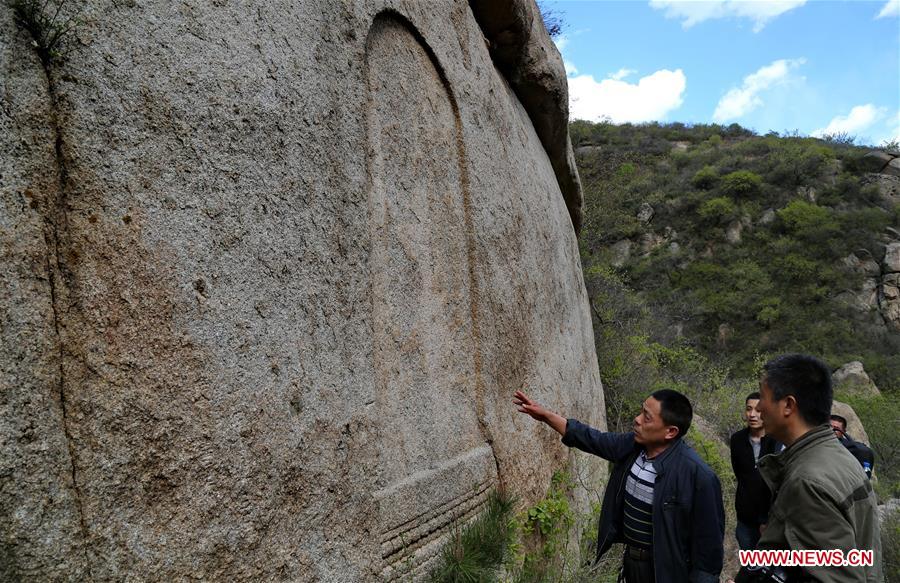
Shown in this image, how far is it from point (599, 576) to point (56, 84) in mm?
3932

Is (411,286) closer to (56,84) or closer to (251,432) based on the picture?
→ (251,432)

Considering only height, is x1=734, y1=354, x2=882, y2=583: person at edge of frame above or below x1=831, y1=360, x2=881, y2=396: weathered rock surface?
above

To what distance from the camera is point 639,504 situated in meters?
3.09

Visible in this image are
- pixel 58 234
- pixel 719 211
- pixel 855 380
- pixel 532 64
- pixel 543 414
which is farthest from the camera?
pixel 719 211

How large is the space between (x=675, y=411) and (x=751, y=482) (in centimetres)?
165

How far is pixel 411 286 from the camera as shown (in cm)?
349

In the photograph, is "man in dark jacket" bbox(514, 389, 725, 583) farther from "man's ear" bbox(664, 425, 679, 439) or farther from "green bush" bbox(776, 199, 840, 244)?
"green bush" bbox(776, 199, 840, 244)

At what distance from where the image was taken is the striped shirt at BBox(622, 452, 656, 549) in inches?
120

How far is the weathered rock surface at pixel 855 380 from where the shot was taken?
16500 millimetres

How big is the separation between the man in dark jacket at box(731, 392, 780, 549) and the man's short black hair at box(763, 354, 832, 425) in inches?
67.0

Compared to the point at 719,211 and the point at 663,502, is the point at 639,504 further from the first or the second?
the point at 719,211

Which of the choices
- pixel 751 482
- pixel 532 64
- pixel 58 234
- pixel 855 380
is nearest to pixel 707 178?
pixel 855 380

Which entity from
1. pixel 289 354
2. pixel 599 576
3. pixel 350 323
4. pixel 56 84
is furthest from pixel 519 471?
pixel 56 84

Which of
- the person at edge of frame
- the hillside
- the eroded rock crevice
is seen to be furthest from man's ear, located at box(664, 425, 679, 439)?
the hillside
